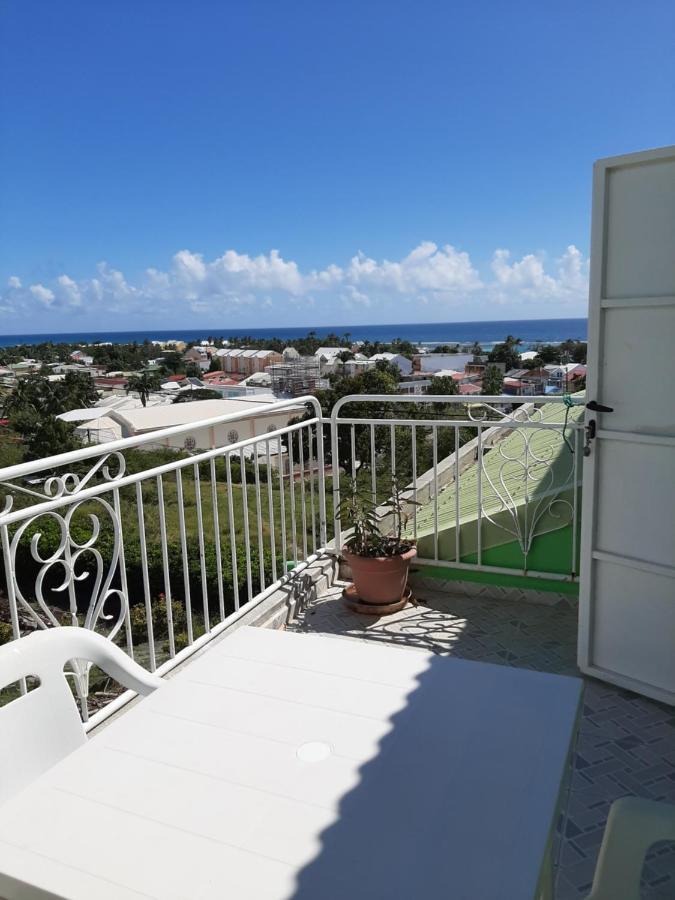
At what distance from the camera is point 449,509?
182 inches

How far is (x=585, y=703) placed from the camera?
9.30 feet

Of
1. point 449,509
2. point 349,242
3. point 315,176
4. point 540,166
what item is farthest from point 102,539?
point 349,242

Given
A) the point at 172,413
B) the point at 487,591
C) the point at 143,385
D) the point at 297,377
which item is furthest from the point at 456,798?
the point at 143,385

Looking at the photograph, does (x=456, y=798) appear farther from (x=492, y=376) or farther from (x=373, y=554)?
(x=492, y=376)

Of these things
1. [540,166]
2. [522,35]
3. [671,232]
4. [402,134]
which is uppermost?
[402,134]

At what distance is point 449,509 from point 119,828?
147 inches

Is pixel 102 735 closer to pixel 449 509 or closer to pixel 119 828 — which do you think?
pixel 119 828

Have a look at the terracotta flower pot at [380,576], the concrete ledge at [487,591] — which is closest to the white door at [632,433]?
the concrete ledge at [487,591]

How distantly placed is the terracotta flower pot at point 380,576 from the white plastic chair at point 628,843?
253 cm

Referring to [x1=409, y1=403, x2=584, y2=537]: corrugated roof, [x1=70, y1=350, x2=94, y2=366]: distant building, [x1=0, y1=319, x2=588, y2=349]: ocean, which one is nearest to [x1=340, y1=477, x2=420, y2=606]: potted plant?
[x1=409, y1=403, x2=584, y2=537]: corrugated roof

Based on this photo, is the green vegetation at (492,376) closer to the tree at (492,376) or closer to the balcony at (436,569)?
the tree at (492,376)

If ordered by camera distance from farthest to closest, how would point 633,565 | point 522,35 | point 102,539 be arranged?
point 102,539 → point 522,35 → point 633,565

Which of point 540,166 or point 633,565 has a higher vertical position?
point 540,166

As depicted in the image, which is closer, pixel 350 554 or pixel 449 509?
pixel 350 554
